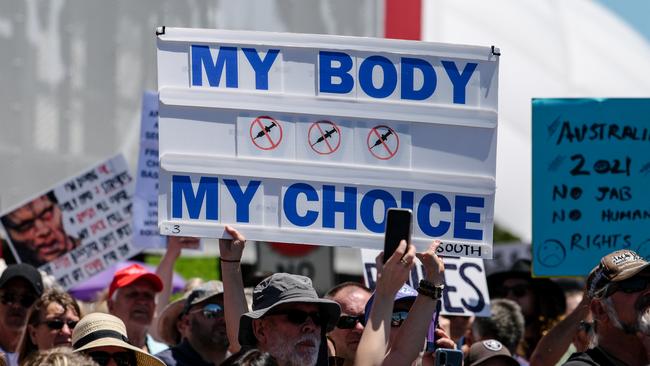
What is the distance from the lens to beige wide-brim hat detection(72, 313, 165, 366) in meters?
5.44

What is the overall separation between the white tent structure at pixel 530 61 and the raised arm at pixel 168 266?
16.9 metres

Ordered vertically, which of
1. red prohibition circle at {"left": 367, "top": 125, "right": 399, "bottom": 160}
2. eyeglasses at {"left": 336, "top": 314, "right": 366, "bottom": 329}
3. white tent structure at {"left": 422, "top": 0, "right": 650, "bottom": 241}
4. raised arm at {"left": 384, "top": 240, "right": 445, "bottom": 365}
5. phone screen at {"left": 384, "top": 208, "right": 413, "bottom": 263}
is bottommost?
white tent structure at {"left": 422, "top": 0, "right": 650, "bottom": 241}

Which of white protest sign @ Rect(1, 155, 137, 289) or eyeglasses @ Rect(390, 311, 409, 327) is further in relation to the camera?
white protest sign @ Rect(1, 155, 137, 289)

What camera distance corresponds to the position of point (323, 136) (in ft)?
18.9

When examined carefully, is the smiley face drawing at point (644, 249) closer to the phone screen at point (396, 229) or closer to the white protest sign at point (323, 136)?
the white protest sign at point (323, 136)

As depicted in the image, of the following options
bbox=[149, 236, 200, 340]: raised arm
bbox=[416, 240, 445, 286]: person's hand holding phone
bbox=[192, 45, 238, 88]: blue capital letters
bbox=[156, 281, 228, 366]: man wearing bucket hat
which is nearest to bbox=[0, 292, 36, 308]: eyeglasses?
bbox=[156, 281, 228, 366]: man wearing bucket hat

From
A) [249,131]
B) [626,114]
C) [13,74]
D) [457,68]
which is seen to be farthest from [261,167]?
[13,74]

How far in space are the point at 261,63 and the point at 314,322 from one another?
1195mm

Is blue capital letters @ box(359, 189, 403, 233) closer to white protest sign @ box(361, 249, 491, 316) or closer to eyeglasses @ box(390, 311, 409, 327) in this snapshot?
eyeglasses @ box(390, 311, 409, 327)

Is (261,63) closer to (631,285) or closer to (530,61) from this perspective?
(631,285)

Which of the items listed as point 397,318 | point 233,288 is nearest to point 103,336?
point 233,288

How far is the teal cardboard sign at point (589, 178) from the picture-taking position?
23.1 feet

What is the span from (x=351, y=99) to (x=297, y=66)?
0.26 metres

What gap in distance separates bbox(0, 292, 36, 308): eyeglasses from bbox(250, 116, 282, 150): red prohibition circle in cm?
177
